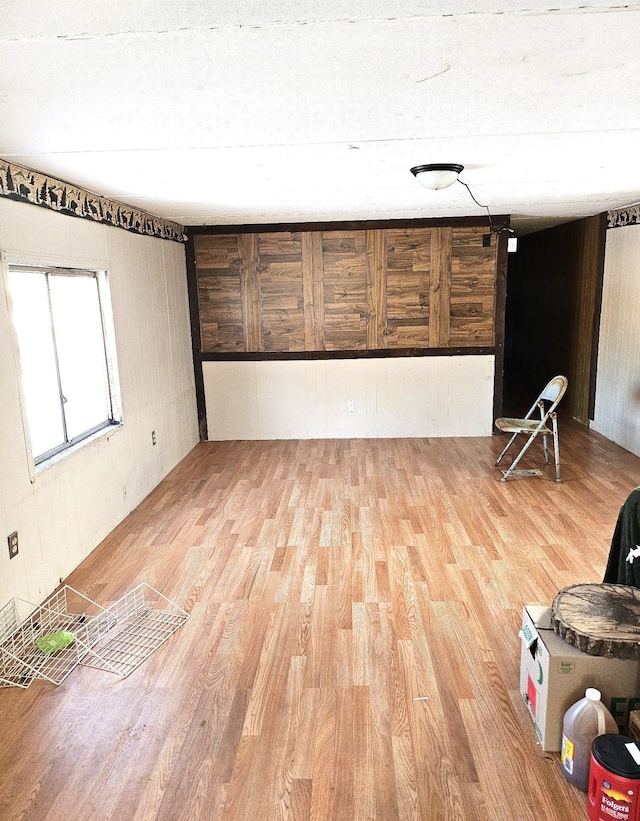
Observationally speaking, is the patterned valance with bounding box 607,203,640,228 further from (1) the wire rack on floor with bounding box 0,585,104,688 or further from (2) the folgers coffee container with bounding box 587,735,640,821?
(1) the wire rack on floor with bounding box 0,585,104,688

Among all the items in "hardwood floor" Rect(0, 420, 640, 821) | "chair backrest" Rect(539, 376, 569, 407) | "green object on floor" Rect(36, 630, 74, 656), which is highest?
"chair backrest" Rect(539, 376, 569, 407)

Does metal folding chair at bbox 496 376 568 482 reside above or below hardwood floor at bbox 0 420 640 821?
above

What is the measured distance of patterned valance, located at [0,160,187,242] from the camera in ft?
9.34

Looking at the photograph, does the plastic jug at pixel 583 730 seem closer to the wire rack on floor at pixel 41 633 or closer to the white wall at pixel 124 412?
the wire rack on floor at pixel 41 633

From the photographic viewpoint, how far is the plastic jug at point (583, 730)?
178cm

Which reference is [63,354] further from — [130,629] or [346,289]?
[346,289]

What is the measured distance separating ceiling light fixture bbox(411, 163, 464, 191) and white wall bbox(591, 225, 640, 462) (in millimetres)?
2775

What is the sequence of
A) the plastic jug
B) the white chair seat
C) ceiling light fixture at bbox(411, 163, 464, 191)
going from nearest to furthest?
the plastic jug
ceiling light fixture at bbox(411, 163, 464, 191)
the white chair seat

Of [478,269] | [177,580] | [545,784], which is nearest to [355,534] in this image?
[177,580]

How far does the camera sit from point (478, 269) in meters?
5.81

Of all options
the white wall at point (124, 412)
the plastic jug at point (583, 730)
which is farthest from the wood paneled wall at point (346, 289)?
the plastic jug at point (583, 730)

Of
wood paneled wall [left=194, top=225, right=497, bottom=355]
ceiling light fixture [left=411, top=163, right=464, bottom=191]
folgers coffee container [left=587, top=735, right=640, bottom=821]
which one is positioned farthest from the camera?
wood paneled wall [left=194, top=225, right=497, bottom=355]

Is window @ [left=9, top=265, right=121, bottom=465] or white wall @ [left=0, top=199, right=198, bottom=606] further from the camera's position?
window @ [left=9, top=265, right=121, bottom=465]

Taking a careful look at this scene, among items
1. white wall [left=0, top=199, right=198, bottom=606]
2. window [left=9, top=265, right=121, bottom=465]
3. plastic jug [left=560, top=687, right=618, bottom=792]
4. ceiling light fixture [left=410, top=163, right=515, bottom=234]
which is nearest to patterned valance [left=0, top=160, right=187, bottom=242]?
white wall [left=0, top=199, right=198, bottom=606]
